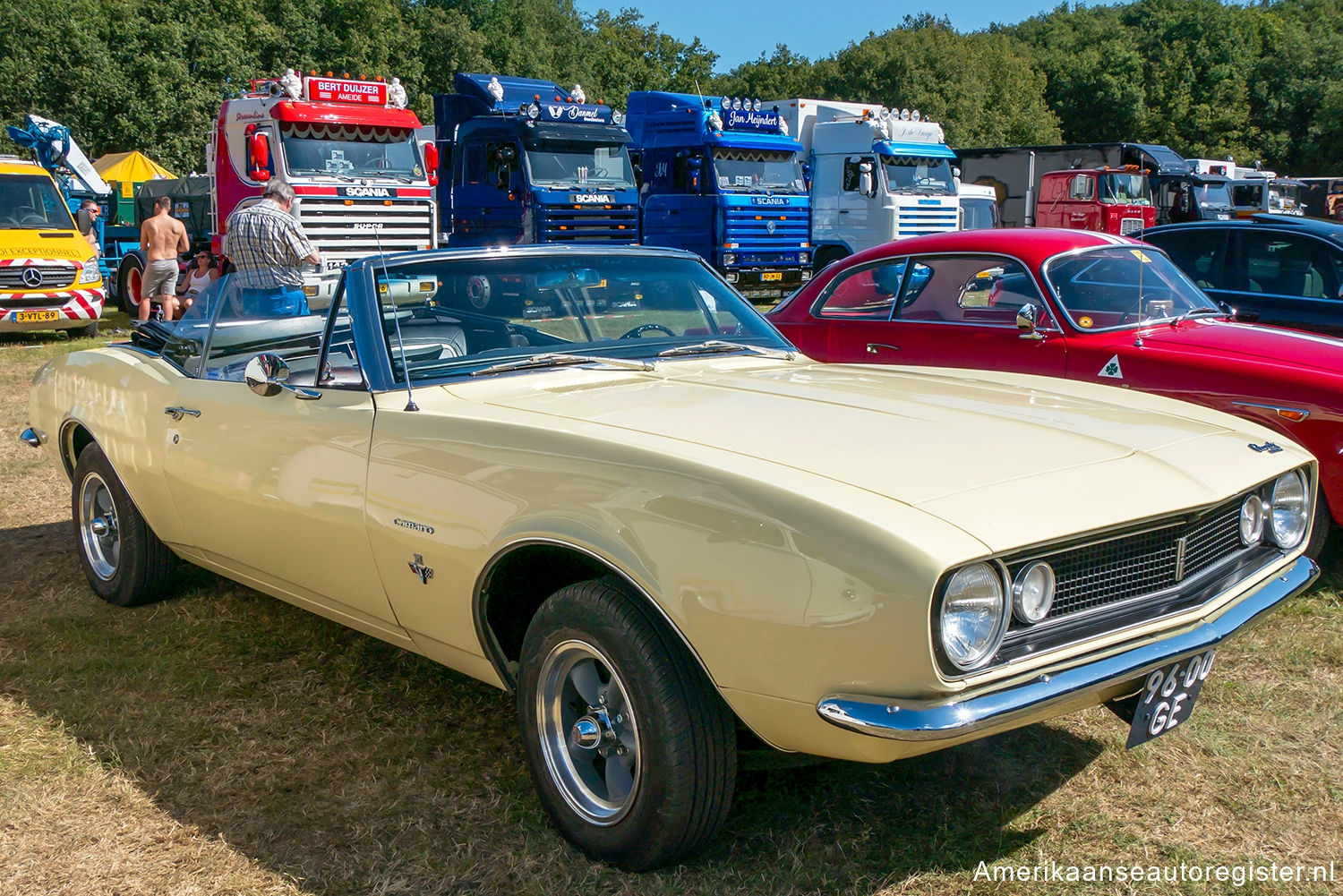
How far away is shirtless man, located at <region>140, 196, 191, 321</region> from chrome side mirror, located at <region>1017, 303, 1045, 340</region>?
36.6ft

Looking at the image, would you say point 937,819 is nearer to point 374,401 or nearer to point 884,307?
point 374,401

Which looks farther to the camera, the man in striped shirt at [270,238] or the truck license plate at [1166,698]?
the man in striped shirt at [270,238]

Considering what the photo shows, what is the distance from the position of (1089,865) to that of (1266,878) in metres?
0.40

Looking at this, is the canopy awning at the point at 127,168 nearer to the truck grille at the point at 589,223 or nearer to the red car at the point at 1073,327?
the truck grille at the point at 589,223

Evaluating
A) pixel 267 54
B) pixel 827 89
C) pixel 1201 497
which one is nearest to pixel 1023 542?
pixel 1201 497

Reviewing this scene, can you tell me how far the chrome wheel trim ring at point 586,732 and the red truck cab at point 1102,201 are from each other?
21357 mm

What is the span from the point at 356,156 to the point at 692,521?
13253mm

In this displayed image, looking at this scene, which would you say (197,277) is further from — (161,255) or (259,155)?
(259,155)

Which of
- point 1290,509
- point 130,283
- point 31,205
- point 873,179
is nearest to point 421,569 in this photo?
point 1290,509

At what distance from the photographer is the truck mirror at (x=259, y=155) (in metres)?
13.1

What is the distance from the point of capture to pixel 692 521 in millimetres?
2342

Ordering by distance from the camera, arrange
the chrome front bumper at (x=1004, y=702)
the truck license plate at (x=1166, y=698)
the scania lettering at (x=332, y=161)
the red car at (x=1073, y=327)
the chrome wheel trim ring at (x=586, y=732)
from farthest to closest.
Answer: the scania lettering at (x=332, y=161) < the red car at (x=1073, y=327) < the chrome wheel trim ring at (x=586, y=732) < the truck license plate at (x=1166, y=698) < the chrome front bumper at (x=1004, y=702)

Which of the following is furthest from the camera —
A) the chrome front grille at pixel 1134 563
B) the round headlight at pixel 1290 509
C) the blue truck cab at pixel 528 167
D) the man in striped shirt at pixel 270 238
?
the blue truck cab at pixel 528 167

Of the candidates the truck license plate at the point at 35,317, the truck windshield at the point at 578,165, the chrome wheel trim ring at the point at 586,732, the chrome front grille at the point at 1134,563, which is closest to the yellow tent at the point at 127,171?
the truck license plate at the point at 35,317
